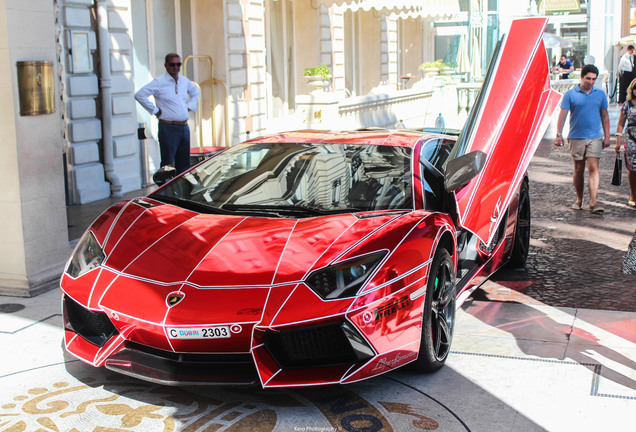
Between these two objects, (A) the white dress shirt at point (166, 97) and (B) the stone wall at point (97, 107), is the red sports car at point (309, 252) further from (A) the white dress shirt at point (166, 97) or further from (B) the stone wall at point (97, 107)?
(B) the stone wall at point (97, 107)

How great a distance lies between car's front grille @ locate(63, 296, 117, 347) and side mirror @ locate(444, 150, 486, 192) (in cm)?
210

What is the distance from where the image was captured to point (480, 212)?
17.8ft

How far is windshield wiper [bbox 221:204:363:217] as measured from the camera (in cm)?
474

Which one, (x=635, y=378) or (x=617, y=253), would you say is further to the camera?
(x=617, y=253)

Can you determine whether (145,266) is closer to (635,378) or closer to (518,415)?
(518,415)

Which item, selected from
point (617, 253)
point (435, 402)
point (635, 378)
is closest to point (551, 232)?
point (617, 253)

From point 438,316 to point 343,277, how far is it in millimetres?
828

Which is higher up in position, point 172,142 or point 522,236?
point 172,142

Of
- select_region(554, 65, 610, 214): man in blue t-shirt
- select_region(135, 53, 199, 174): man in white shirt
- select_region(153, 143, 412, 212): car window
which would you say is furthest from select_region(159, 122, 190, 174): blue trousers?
select_region(153, 143, 412, 212): car window

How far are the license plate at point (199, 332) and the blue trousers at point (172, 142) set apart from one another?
21.1ft

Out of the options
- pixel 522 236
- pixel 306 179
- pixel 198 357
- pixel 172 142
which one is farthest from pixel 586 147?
pixel 198 357

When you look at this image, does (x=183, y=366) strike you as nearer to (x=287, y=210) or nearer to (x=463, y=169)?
(x=287, y=210)

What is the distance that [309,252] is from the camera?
419cm

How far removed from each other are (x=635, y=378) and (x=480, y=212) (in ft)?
4.66
